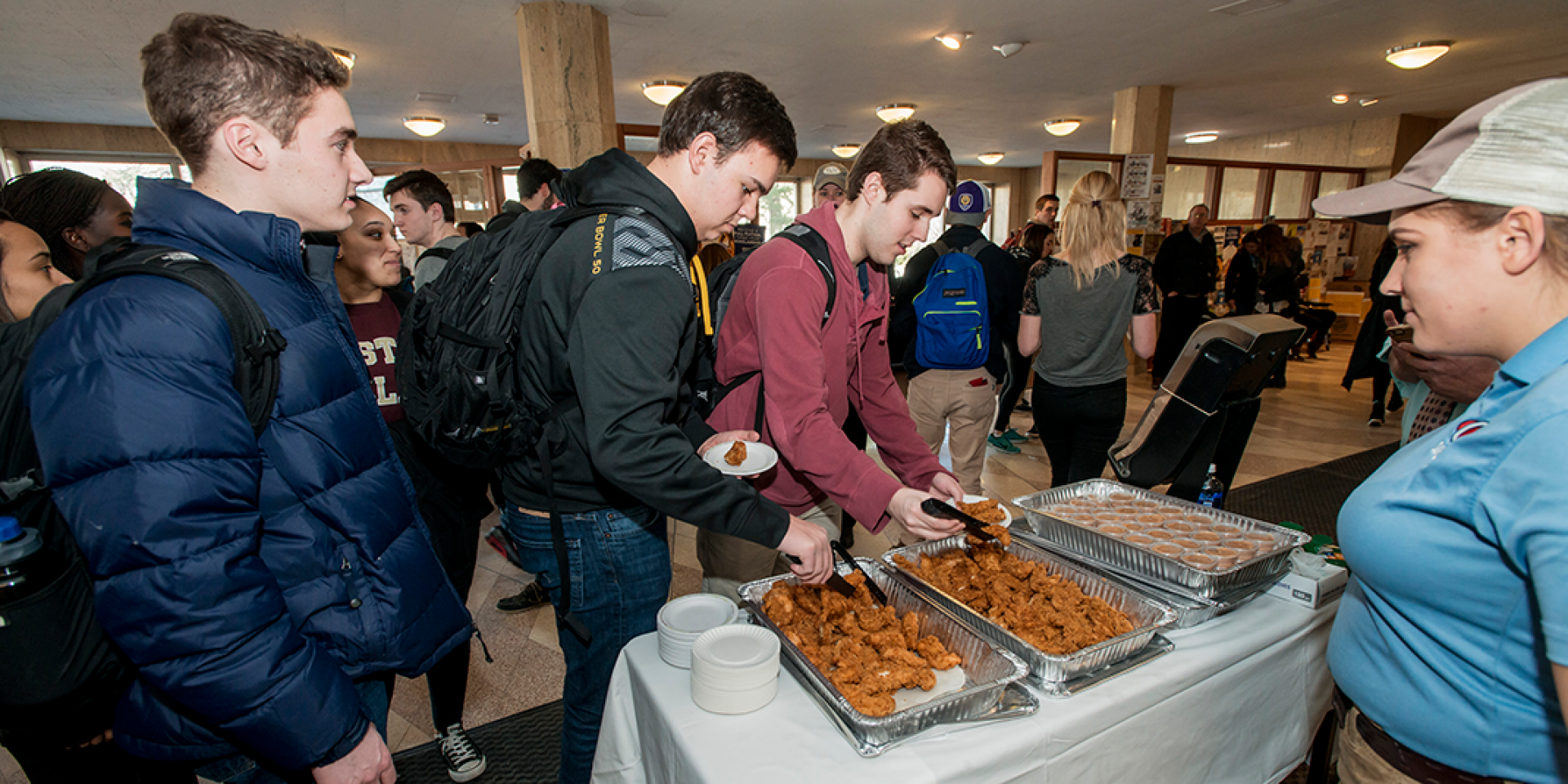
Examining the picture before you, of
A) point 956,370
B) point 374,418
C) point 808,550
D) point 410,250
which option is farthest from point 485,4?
point 808,550

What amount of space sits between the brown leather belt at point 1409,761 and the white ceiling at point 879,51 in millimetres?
4978

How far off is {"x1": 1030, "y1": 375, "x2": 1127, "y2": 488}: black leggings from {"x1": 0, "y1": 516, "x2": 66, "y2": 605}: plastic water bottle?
2819 millimetres

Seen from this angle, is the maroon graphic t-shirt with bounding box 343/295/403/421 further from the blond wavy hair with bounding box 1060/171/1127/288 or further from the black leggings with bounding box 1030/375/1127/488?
the blond wavy hair with bounding box 1060/171/1127/288

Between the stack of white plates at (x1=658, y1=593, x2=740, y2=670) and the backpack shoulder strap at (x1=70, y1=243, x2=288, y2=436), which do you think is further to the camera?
the stack of white plates at (x1=658, y1=593, x2=740, y2=670)

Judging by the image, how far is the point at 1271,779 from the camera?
4.63 feet

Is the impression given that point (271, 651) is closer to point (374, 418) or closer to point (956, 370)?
point (374, 418)

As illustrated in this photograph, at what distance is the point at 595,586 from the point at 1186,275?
6961 mm

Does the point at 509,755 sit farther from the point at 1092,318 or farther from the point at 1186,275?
the point at 1186,275

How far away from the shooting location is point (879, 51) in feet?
19.7

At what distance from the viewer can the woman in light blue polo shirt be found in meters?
0.71

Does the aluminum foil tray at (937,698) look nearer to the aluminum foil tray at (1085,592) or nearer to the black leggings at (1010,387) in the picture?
the aluminum foil tray at (1085,592)

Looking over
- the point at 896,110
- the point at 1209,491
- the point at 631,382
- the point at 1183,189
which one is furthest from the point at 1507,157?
the point at 1183,189

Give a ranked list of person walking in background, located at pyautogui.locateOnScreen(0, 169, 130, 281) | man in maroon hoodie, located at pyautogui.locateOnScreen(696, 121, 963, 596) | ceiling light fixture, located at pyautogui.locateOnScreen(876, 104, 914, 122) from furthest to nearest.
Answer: ceiling light fixture, located at pyautogui.locateOnScreen(876, 104, 914, 122) < person walking in background, located at pyautogui.locateOnScreen(0, 169, 130, 281) < man in maroon hoodie, located at pyautogui.locateOnScreen(696, 121, 963, 596)

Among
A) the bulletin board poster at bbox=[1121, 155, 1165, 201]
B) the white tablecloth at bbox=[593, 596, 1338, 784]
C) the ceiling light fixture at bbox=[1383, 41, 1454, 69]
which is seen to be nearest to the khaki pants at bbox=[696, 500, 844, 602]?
the white tablecloth at bbox=[593, 596, 1338, 784]
